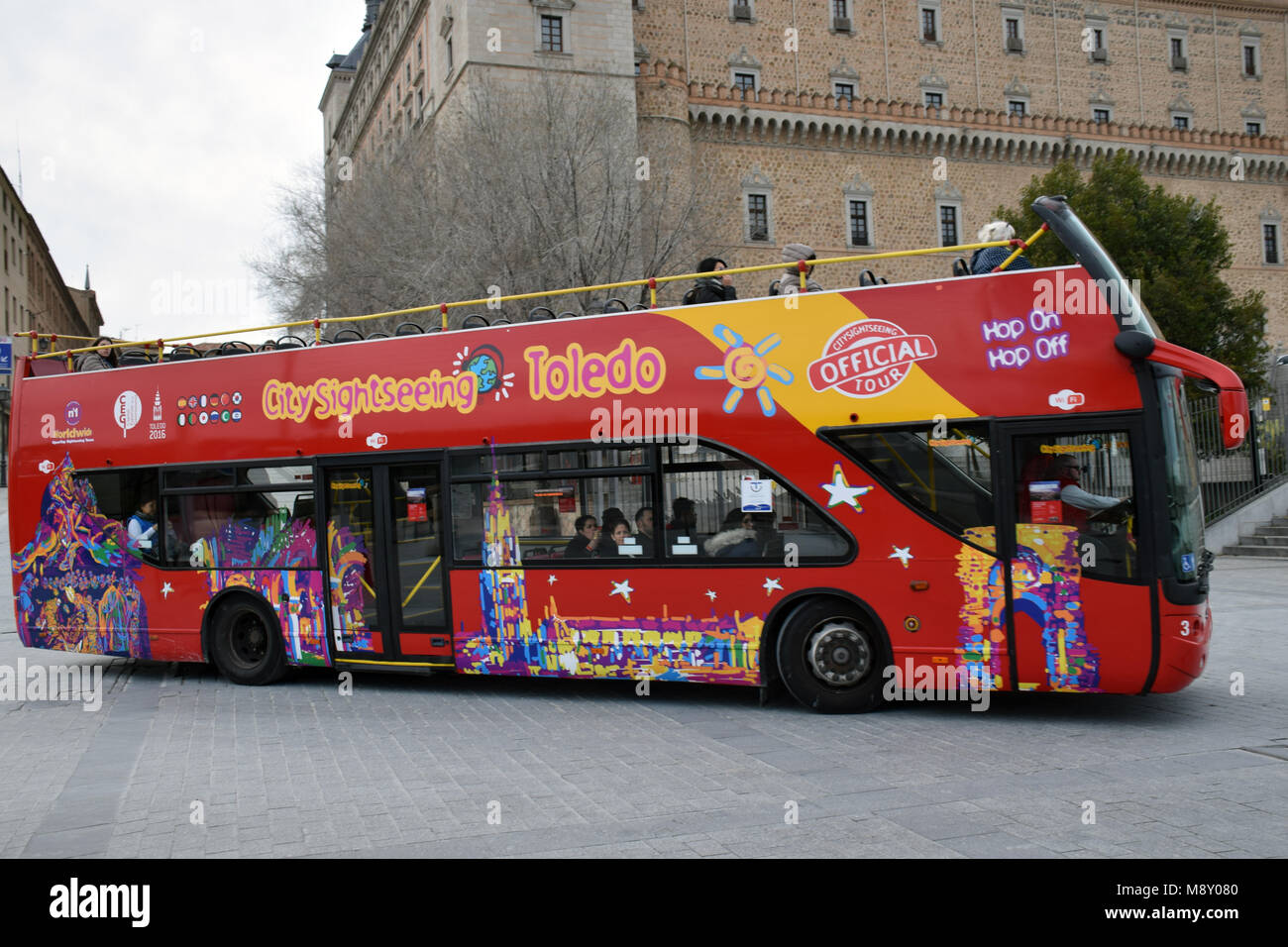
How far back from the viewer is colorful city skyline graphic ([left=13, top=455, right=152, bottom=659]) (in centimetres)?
1173

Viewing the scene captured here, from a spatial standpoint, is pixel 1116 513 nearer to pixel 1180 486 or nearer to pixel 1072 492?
pixel 1072 492

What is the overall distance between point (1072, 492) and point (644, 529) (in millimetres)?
3182

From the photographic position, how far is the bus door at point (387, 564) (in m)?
10.1

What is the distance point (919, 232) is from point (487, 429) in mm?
53423

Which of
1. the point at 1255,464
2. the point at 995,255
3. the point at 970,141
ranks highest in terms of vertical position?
the point at 970,141

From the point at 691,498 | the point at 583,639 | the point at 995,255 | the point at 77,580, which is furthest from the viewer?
the point at 77,580

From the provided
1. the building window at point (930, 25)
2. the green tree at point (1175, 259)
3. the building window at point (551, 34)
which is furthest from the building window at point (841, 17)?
the green tree at point (1175, 259)

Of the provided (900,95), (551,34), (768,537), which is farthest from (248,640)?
(900,95)

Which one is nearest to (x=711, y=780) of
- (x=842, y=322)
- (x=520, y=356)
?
(x=842, y=322)

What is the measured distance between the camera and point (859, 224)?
58781mm

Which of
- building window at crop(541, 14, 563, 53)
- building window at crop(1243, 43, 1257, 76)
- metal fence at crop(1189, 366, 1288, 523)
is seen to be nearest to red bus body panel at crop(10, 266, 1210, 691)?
metal fence at crop(1189, 366, 1288, 523)

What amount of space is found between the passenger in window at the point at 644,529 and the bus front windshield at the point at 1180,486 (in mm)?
3704

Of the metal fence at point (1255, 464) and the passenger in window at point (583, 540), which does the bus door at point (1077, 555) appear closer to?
the passenger in window at point (583, 540)

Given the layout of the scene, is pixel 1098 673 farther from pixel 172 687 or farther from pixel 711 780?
pixel 172 687
